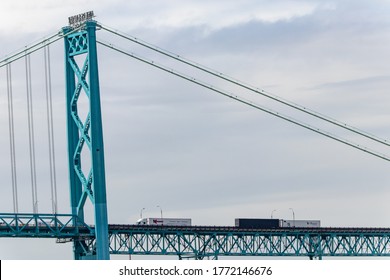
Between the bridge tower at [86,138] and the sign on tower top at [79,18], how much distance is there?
2.41ft

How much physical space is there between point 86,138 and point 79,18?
16061mm

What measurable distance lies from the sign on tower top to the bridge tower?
2.41 feet

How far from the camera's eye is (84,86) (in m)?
156

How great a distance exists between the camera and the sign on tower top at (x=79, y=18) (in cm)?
15850

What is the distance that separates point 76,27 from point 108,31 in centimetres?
417

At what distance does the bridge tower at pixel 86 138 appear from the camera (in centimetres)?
14975

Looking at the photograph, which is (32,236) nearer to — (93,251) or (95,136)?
(93,251)

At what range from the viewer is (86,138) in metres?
154

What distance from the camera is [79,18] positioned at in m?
160

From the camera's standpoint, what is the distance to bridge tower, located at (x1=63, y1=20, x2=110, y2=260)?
14975cm

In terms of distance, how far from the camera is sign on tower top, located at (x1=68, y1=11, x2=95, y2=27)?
158 metres
